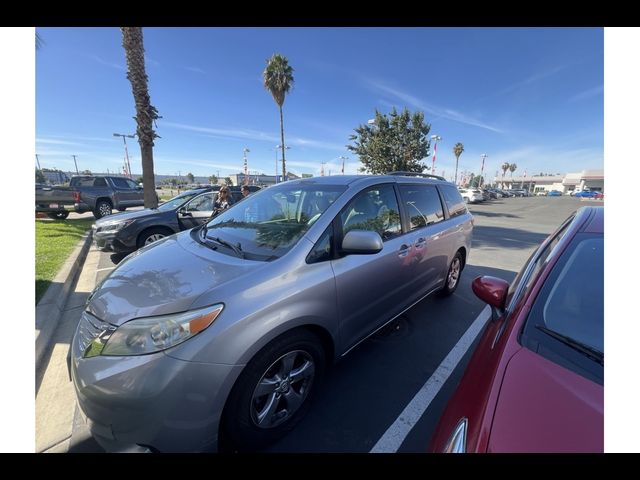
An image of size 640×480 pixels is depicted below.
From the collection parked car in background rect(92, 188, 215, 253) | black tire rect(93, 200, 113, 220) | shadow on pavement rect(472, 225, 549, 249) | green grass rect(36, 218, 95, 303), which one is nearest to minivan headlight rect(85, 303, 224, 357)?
green grass rect(36, 218, 95, 303)

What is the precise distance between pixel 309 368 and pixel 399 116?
59.9 ft

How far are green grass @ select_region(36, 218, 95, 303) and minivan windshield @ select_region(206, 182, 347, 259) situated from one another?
3151mm

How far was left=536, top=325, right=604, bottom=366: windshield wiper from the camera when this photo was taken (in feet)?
3.86

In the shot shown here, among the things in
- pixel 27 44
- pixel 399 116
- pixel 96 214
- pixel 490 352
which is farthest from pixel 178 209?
pixel 399 116

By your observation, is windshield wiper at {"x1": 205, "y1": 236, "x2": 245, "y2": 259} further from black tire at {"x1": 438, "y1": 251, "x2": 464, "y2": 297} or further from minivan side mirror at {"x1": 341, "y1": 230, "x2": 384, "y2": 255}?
black tire at {"x1": 438, "y1": 251, "x2": 464, "y2": 297}

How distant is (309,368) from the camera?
2.02 meters

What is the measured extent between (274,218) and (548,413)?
219cm

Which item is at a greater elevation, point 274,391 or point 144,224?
point 144,224

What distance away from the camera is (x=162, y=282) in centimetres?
178

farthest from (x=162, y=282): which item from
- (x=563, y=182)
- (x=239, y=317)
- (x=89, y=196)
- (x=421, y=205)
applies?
(x=563, y=182)

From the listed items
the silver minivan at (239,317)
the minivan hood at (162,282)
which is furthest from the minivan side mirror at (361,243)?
the minivan hood at (162,282)

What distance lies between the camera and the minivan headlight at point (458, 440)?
1047 mm

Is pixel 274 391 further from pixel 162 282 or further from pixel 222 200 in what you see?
pixel 222 200

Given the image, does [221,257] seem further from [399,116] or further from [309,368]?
[399,116]
